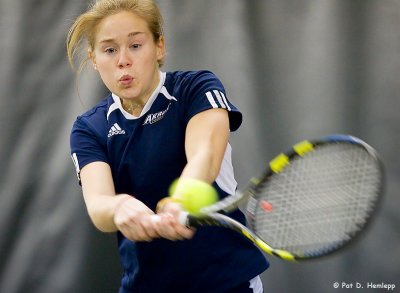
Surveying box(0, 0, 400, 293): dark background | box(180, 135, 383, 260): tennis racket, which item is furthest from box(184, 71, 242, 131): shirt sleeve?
box(0, 0, 400, 293): dark background

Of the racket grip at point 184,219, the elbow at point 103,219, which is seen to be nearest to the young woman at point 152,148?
the elbow at point 103,219

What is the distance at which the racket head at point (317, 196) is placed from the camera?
1.92 meters

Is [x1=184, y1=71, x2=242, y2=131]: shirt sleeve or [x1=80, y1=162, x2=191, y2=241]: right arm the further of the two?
[x1=184, y1=71, x2=242, y2=131]: shirt sleeve

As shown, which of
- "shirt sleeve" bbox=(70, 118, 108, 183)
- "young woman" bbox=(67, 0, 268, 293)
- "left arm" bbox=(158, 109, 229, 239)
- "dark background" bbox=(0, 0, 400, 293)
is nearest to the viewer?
"left arm" bbox=(158, 109, 229, 239)

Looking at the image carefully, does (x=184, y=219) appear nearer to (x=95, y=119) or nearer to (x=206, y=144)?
(x=206, y=144)

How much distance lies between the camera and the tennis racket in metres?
1.93

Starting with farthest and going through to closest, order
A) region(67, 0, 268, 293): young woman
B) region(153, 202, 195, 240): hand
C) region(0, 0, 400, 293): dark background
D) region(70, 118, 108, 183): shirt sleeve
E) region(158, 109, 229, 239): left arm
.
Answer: region(0, 0, 400, 293): dark background
region(70, 118, 108, 183): shirt sleeve
region(67, 0, 268, 293): young woman
region(158, 109, 229, 239): left arm
region(153, 202, 195, 240): hand

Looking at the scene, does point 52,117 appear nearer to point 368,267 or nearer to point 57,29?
point 57,29

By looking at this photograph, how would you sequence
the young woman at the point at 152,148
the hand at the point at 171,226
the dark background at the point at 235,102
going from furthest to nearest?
the dark background at the point at 235,102
the young woman at the point at 152,148
the hand at the point at 171,226

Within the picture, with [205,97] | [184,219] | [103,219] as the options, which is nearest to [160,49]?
[205,97]

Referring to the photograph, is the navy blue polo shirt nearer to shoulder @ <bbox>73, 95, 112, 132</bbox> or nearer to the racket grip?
shoulder @ <bbox>73, 95, 112, 132</bbox>

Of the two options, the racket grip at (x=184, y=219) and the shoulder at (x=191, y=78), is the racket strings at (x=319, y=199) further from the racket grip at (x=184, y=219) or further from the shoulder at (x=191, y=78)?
the shoulder at (x=191, y=78)

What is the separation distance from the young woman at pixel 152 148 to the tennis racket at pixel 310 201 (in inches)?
5.0

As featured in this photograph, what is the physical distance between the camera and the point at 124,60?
228 cm
